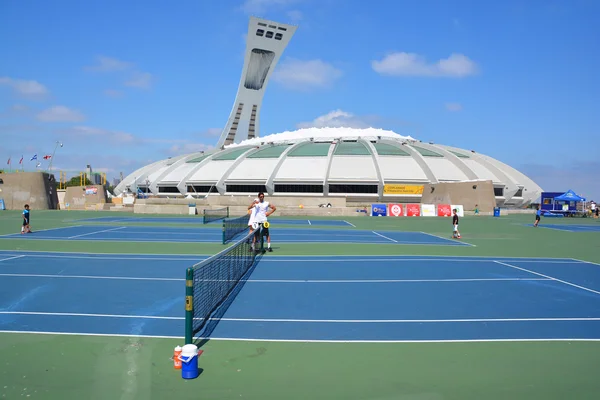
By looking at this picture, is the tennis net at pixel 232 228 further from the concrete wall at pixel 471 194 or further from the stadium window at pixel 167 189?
the stadium window at pixel 167 189

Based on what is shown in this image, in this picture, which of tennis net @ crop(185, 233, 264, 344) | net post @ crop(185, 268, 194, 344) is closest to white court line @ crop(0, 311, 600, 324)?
tennis net @ crop(185, 233, 264, 344)

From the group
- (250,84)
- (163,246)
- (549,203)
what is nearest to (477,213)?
(549,203)

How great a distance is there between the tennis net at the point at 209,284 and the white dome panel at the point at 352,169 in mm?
48166

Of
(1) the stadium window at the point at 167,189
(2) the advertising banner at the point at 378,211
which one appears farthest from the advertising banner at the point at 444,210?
(1) the stadium window at the point at 167,189

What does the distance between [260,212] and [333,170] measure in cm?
4822

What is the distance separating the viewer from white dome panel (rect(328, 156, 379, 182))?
60344mm

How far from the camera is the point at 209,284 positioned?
8.62m

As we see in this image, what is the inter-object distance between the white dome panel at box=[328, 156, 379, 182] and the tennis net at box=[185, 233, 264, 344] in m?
48.2

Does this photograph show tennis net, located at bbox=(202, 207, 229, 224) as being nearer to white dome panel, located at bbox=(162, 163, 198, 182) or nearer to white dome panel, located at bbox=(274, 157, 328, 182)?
white dome panel, located at bbox=(274, 157, 328, 182)

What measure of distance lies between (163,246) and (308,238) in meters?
6.84

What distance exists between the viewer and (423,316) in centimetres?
737

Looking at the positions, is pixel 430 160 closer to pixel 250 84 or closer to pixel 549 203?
pixel 549 203

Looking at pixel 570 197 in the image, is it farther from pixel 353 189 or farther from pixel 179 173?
pixel 179 173

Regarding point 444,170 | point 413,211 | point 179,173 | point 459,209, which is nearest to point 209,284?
point 413,211
